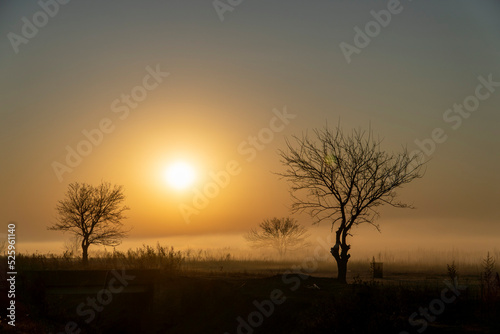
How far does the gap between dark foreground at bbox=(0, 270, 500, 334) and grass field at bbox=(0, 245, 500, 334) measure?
0.12 ft

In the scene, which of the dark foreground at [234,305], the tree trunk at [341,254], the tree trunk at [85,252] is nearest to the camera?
the dark foreground at [234,305]

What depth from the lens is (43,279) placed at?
88.7 feet

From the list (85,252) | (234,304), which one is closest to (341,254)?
(234,304)

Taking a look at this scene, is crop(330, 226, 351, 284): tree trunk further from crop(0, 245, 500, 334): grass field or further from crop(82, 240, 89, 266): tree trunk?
crop(82, 240, 89, 266): tree trunk

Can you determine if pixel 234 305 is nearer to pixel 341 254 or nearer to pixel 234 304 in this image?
pixel 234 304

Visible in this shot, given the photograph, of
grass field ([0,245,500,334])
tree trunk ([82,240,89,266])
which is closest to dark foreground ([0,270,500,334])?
grass field ([0,245,500,334])

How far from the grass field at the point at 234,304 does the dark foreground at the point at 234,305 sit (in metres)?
0.04

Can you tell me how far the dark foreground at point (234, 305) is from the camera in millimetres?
17219

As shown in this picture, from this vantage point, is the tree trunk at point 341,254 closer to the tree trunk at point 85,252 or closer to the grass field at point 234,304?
the grass field at point 234,304

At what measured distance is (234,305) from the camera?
23188 millimetres

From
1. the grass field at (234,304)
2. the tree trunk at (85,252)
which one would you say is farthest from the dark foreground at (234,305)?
the tree trunk at (85,252)

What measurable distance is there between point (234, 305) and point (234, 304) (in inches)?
3.2

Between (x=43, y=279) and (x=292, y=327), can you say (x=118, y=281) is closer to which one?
(x=43, y=279)

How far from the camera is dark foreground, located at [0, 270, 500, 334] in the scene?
56.5ft
